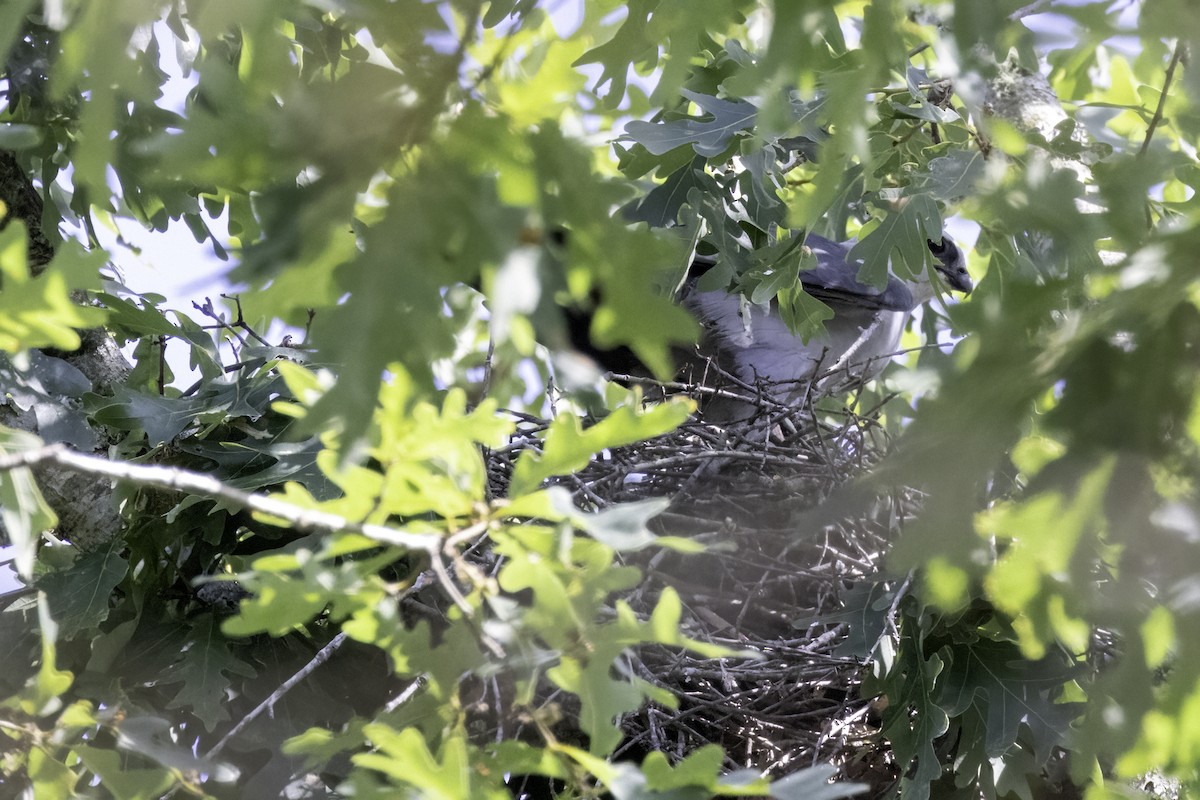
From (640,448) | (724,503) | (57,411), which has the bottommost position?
(724,503)

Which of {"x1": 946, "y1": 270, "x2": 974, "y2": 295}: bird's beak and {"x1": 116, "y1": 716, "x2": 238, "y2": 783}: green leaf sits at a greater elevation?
{"x1": 116, "y1": 716, "x2": 238, "y2": 783}: green leaf

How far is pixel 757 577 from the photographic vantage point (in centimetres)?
210

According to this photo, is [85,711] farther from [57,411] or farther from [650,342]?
[650,342]

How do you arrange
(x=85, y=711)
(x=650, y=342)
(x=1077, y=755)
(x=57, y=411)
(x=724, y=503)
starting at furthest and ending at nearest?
(x=724, y=503) → (x=57, y=411) → (x=85, y=711) → (x=1077, y=755) → (x=650, y=342)

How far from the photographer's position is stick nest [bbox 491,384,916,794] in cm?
177

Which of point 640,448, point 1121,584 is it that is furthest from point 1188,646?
point 640,448

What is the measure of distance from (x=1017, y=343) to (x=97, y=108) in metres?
0.61

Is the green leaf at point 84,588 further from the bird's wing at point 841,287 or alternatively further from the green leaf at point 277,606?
the bird's wing at point 841,287

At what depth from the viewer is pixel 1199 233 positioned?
0.65m

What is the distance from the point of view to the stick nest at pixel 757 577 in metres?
1.77

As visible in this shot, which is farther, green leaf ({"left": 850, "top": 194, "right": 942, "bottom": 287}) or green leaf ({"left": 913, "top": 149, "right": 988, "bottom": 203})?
green leaf ({"left": 850, "top": 194, "right": 942, "bottom": 287})

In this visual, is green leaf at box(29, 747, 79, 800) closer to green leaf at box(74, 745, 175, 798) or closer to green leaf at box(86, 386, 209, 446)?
green leaf at box(74, 745, 175, 798)

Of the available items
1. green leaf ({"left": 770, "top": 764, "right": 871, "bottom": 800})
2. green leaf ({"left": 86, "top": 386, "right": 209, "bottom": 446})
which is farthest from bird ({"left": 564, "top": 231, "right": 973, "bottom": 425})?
green leaf ({"left": 770, "top": 764, "right": 871, "bottom": 800})

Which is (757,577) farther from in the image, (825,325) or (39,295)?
(39,295)
